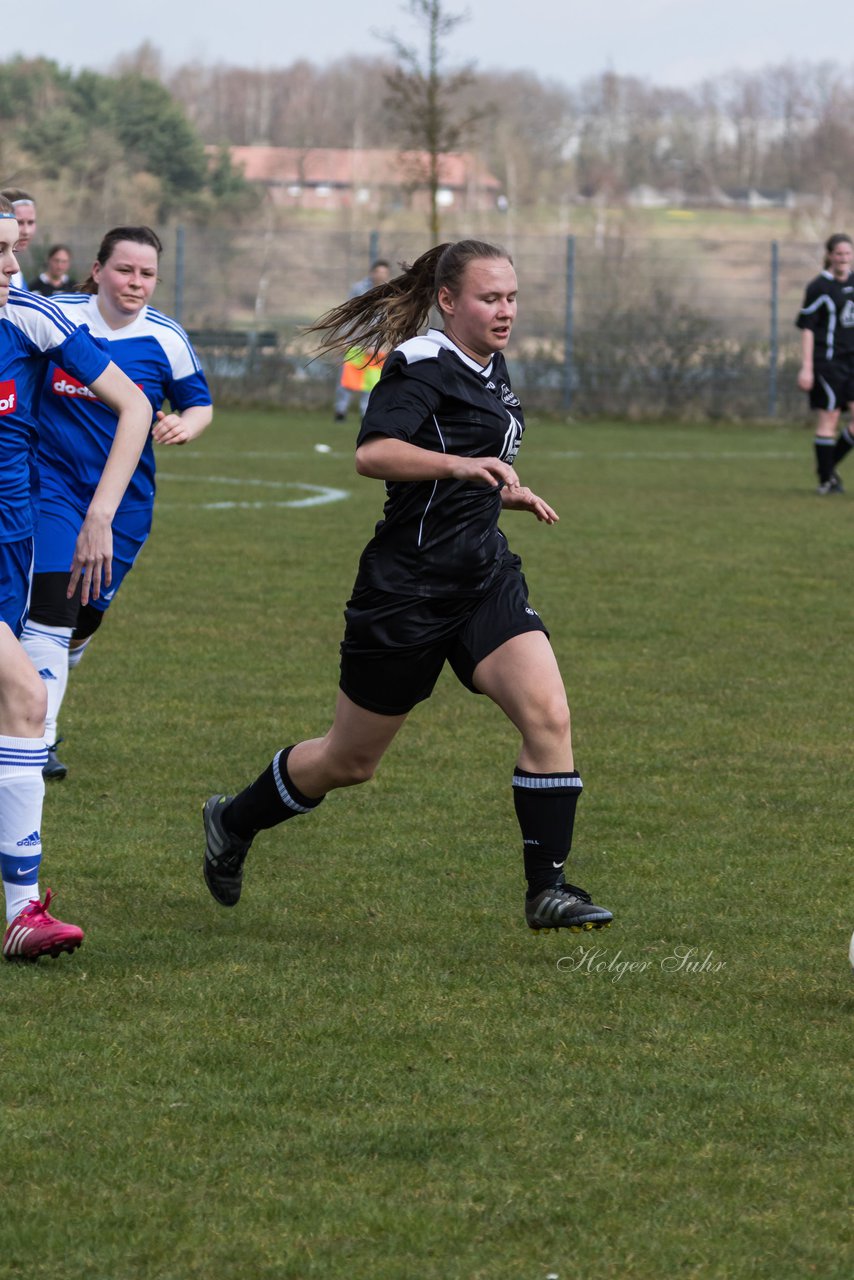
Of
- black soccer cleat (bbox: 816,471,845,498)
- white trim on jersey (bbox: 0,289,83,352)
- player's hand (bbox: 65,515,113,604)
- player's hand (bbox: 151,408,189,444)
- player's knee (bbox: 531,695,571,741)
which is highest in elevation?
white trim on jersey (bbox: 0,289,83,352)

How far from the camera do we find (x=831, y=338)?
1816 cm

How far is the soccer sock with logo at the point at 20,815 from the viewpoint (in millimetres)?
4891

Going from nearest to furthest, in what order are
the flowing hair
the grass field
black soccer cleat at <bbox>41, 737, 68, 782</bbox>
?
the grass field < the flowing hair < black soccer cleat at <bbox>41, 737, 68, 782</bbox>

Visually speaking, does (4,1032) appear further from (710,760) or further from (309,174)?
(309,174)

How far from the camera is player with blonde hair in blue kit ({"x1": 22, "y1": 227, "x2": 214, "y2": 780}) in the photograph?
650cm

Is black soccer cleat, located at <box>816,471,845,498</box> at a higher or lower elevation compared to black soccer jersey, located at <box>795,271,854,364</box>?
lower

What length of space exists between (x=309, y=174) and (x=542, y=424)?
72652 millimetres

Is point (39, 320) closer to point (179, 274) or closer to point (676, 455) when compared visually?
point (676, 455)

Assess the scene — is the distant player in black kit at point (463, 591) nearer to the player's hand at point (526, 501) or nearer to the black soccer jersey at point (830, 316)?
the player's hand at point (526, 501)

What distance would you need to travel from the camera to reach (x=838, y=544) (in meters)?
14.8

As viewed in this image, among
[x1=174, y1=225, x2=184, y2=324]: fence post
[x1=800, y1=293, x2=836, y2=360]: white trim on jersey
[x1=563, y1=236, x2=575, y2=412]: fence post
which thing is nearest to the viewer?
[x1=800, y1=293, x2=836, y2=360]: white trim on jersey

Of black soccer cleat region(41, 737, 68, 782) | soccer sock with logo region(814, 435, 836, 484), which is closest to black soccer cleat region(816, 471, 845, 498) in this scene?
soccer sock with logo region(814, 435, 836, 484)

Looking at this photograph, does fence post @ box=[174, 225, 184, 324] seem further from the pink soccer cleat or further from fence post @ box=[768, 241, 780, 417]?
the pink soccer cleat

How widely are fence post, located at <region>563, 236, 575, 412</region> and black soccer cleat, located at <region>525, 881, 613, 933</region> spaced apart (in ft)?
86.9
